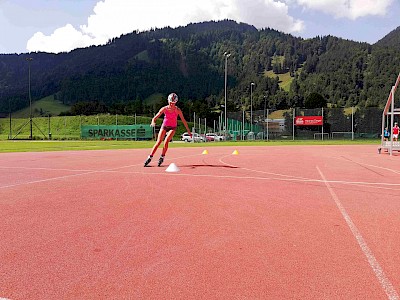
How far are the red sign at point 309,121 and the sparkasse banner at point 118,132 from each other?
24.7 m

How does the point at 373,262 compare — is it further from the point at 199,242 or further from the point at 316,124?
the point at 316,124

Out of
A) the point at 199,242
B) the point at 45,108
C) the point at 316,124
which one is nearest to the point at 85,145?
the point at 199,242

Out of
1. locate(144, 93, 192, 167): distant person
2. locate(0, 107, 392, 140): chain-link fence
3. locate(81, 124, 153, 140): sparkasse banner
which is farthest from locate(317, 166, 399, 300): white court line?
locate(81, 124, 153, 140): sparkasse banner

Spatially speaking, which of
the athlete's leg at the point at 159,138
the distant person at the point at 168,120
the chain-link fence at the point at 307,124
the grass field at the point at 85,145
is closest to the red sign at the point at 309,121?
the chain-link fence at the point at 307,124

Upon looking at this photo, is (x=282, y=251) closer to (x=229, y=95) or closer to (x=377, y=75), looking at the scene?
(x=377, y=75)

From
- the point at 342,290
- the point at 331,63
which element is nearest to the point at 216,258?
the point at 342,290

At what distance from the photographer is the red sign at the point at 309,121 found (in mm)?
59344

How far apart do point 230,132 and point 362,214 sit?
5880 cm

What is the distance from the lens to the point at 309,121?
196 feet

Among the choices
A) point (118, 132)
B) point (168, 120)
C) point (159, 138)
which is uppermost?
point (168, 120)

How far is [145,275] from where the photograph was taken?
349cm

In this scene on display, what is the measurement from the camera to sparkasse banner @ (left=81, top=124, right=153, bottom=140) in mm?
69312

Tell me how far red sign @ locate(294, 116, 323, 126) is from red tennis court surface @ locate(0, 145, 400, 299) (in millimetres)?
52605

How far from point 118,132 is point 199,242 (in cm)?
6880
